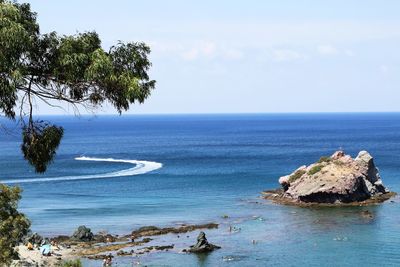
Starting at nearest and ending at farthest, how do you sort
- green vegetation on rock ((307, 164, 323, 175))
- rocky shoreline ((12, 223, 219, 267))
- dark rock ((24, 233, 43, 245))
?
rocky shoreline ((12, 223, 219, 267)) → dark rock ((24, 233, 43, 245)) → green vegetation on rock ((307, 164, 323, 175))

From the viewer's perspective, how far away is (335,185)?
317 feet

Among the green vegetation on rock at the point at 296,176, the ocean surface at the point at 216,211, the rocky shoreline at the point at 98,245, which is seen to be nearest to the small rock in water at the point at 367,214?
the ocean surface at the point at 216,211

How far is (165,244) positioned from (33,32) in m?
54.1

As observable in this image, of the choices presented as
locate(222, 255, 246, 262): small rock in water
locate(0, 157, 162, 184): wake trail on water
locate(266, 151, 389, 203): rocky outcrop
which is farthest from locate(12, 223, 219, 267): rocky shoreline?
locate(0, 157, 162, 184): wake trail on water

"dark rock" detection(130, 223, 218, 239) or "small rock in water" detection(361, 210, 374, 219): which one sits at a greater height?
"small rock in water" detection(361, 210, 374, 219)

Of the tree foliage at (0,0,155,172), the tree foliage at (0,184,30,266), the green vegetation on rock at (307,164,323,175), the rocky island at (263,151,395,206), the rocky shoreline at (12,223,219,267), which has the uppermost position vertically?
the tree foliage at (0,0,155,172)

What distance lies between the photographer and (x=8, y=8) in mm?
16531

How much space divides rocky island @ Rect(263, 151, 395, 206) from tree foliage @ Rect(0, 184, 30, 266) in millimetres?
74856

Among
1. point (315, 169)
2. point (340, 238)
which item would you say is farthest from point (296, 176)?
point (340, 238)

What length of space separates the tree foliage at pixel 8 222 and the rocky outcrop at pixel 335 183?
75881mm

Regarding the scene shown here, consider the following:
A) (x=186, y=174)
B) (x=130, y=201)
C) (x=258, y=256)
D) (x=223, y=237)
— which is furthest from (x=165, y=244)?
(x=186, y=174)

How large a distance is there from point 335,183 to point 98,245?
4464cm

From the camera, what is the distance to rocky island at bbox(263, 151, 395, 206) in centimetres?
9600

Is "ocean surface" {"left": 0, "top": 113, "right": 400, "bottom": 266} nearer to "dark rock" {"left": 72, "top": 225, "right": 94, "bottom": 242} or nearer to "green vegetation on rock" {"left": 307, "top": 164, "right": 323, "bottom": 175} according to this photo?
"dark rock" {"left": 72, "top": 225, "right": 94, "bottom": 242}
